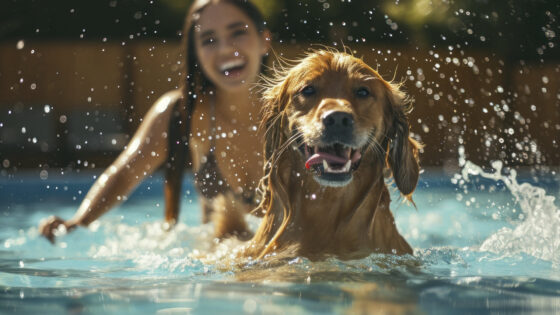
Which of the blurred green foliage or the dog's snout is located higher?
the blurred green foliage

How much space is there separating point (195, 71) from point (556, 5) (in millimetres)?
7612

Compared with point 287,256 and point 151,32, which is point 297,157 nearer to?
point 287,256

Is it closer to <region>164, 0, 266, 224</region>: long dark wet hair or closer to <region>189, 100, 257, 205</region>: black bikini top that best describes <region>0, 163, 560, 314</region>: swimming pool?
<region>189, 100, 257, 205</region>: black bikini top

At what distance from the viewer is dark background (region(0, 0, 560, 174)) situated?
11289 millimetres

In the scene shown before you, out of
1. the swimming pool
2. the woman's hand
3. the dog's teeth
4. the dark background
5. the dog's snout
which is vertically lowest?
the swimming pool

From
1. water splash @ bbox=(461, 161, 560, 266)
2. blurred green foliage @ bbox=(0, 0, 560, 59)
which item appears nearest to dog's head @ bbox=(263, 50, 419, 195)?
water splash @ bbox=(461, 161, 560, 266)

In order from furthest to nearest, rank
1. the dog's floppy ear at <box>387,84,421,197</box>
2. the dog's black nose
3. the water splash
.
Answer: the water splash → the dog's floppy ear at <box>387,84,421,197</box> → the dog's black nose

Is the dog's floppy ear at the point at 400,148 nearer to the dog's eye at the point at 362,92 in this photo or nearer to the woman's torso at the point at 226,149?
the dog's eye at the point at 362,92

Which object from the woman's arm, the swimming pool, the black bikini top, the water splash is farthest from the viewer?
the black bikini top

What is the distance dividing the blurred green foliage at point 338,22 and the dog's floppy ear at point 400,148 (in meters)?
7.96

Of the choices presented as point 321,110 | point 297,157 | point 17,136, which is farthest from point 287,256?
point 17,136

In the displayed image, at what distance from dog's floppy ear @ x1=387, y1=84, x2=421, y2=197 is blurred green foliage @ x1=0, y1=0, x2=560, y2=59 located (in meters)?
7.96

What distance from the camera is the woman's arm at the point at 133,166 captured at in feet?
15.0

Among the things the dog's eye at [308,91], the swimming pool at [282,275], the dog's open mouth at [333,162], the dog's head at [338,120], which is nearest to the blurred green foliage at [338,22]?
the swimming pool at [282,275]
